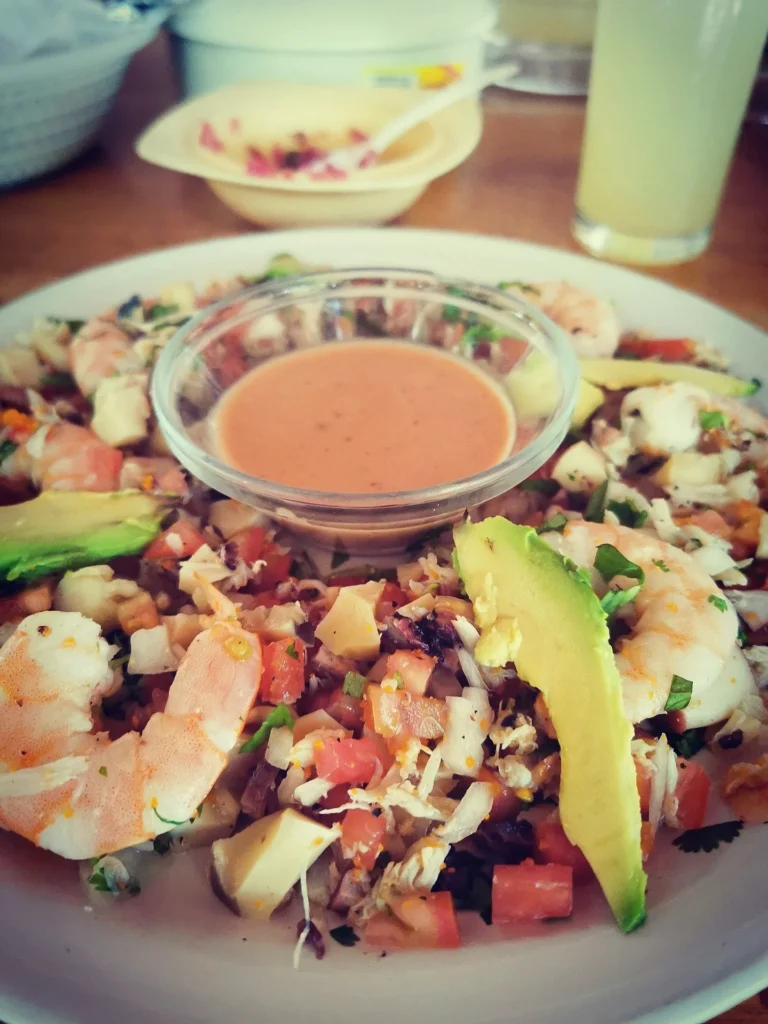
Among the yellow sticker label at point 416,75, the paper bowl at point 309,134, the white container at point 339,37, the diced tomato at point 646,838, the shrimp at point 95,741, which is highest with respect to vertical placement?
the white container at point 339,37

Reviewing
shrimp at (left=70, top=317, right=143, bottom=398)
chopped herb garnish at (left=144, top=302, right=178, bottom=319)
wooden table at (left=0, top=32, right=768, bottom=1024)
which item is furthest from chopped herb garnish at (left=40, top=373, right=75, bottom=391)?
wooden table at (left=0, top=32, right=768, bottom=1024)

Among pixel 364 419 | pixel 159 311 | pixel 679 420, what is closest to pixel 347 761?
pixel 364 419

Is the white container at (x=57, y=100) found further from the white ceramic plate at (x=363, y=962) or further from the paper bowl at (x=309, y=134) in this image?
the white ceramic plate at (x=363, y=962)

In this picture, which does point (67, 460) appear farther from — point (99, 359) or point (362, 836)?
point (362, 836)

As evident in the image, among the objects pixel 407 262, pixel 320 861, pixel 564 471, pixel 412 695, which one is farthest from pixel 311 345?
pixel 320 861

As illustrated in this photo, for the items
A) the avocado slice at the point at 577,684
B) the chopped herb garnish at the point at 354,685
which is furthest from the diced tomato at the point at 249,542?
the avocado slice at the point at 577,684

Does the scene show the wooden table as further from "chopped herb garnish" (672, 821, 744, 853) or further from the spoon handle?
"chopped herb garnish" (672, 821, 744, 853)
